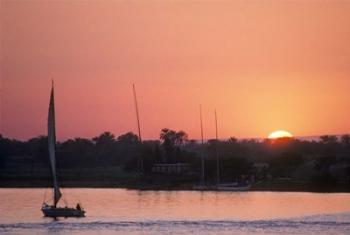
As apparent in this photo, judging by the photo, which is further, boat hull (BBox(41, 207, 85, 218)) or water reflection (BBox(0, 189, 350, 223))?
water reflection (BBox(0, 189, 350, 223))

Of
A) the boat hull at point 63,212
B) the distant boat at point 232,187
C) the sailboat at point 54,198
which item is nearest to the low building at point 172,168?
the distant boat at point 232,187

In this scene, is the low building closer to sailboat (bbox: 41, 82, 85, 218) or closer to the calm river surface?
the calm river surface

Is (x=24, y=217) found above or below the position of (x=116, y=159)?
below

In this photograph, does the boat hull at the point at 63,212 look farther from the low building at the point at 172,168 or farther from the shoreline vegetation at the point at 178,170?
the low building at the point at 172,168

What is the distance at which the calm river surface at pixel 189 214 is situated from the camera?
4984 cm

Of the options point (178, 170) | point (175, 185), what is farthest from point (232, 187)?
point (178, 170)

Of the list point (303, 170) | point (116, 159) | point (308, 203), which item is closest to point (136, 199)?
point (308, 203)

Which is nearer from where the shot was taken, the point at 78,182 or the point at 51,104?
the point at 51,104

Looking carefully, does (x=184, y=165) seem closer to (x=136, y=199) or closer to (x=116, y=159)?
(x=136, y=199)

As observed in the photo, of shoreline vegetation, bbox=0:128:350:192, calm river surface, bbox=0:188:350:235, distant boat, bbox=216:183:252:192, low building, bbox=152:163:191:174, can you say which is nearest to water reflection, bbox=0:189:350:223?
calm river surface, bbox=0:188:350:235

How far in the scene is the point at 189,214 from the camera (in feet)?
203

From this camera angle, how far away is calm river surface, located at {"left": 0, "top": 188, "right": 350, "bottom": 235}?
49844mm

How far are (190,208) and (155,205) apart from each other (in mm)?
4670

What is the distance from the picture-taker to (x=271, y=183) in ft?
315
